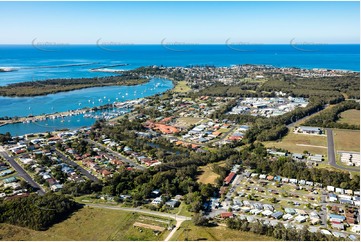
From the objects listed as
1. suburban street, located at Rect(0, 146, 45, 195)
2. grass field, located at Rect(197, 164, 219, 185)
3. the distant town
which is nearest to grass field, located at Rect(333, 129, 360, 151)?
the distant town

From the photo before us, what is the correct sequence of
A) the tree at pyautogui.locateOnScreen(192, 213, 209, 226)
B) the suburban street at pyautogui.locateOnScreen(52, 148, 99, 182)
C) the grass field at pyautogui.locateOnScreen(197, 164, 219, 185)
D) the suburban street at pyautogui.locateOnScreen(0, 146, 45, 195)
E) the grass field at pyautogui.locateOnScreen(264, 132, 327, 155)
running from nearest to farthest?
the tree at pyautogui.locateOnScreen(192, 213, 209, 226) → the suburban street at pyautogui.locateOnScreen(0, 146, 45, 195) → the grass field at pyautogui.locateOnScreen(197, 164, 219, 185) → the suburban street at pyautogui.locateOnScreen(52, 148, 99, 182) → the grass field at pyautogui.locateOnScreen(264, 132, 327, 155)

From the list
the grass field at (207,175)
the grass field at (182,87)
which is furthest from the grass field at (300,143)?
the grass field at (182,87)

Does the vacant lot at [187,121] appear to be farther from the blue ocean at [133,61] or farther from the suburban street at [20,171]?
the blue ocean at [133,61]

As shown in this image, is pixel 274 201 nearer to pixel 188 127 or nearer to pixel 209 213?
pixel 209 213

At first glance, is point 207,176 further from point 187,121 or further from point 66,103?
point 66,103

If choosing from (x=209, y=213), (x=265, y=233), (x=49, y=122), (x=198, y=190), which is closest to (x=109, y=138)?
(x=49, y=122)

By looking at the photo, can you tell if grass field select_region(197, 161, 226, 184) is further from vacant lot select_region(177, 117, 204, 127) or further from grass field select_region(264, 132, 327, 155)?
vacant lot select_region(177, 117, 204, 127)

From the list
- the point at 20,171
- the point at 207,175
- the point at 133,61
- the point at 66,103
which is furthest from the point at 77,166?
the point at 133,61
